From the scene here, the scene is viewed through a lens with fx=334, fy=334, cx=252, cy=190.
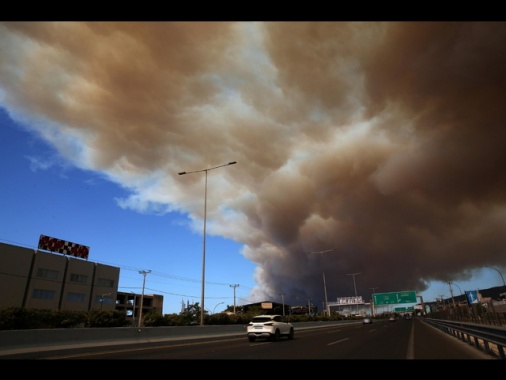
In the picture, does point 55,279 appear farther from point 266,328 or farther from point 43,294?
point 266,328

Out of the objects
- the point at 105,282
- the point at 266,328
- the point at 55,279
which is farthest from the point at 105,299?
the point at 266,328

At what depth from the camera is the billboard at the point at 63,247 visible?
67.8m

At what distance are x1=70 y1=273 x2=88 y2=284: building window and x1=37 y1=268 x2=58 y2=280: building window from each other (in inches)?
157

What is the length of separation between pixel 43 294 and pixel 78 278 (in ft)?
28.2

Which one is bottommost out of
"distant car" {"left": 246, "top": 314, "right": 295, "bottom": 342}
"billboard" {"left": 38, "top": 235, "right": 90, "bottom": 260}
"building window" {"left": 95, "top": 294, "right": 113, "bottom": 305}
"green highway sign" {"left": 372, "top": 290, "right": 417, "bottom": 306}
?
"distant car" {"left": 246, "top": 314, "right": 295, "bottom": 342}

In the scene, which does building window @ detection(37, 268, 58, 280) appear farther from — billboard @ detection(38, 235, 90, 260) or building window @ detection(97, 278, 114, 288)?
building window @ detection(97, 278, 114, 288)

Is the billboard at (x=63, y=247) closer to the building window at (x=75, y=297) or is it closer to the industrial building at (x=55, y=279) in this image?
the industrial building at (x=55, y=279)

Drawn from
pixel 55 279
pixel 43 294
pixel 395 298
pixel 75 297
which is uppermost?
pixel 55 279

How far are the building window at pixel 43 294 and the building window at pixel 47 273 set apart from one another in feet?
8.75

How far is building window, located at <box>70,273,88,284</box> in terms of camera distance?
72531 mm

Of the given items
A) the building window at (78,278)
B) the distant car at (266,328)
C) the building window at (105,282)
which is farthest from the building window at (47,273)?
the distant car at (266,328)

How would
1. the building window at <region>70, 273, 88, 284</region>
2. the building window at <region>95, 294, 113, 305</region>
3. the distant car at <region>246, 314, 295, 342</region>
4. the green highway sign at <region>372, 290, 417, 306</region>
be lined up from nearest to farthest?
1. the distant car at <region>246, 314, 295, 342</region>
2. the building window at <region>70, 273, 88, 284</region>
3. the building window at <region>95, 294, 113, 305</region>
4. the green highway sign at <region>372, 290, 417, 306</region>

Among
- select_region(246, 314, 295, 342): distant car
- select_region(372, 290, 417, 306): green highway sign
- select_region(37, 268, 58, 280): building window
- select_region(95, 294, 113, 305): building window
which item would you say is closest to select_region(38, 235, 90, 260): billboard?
select_region(37, 268, 58, 280): building window

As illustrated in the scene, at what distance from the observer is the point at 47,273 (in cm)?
6712
